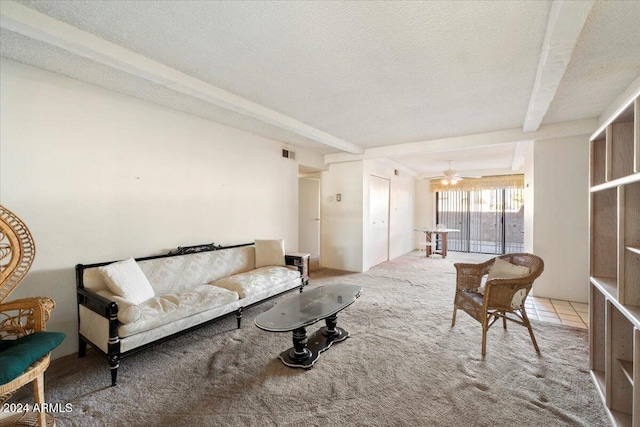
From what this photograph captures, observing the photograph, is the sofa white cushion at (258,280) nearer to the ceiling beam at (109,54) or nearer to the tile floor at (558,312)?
the ceiling beam at (109,54)

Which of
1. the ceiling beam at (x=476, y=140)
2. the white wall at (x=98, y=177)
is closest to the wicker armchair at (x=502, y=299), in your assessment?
the ceiling beam at (x=476, y=140)

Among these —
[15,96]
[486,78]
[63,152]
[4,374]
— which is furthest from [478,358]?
[15,96]

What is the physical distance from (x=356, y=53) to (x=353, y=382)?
2.50 meters

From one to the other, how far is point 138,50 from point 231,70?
69 cm

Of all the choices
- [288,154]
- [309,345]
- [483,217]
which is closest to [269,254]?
[309,345]

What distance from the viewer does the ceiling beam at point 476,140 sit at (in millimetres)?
3718

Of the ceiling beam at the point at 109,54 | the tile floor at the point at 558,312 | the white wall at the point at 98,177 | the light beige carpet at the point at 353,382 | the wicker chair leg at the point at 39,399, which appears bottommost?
the light beige carpet at the point at 353,382

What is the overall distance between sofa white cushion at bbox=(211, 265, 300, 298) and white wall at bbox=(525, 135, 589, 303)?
12.0ft

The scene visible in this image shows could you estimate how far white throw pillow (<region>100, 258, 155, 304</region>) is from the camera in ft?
7.60

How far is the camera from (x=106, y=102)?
271 cm

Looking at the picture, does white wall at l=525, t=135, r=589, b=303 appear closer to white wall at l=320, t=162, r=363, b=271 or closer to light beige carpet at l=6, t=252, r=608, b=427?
light beige carpet at l=6, t=252, r=608, b=427

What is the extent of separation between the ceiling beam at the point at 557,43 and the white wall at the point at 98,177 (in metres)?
3.55

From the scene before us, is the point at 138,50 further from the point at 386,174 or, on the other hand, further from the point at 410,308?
the point at 386,174

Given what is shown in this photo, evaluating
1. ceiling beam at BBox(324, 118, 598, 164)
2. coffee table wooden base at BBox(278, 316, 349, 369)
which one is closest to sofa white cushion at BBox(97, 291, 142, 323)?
coffee table wooden base at BBox(278, 316, 349, 369)
